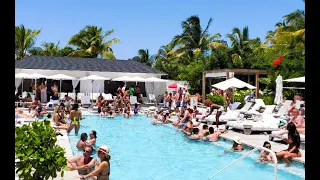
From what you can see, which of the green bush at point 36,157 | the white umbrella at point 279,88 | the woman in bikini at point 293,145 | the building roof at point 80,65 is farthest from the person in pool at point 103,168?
the building roof at point 80,65

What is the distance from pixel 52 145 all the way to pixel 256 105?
48.9ft

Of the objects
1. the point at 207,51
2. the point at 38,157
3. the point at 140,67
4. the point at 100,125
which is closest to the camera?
the point at 38,157

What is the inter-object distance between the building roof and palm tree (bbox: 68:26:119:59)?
8752 millimetres

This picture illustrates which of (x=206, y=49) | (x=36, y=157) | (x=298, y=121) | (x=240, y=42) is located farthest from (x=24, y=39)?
(x=36, y=157)

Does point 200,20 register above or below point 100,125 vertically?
above

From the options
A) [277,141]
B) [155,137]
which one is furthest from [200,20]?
[277,141]

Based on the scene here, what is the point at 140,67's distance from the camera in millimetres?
32781

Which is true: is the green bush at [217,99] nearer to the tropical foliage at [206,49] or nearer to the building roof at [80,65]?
the tropical foliage at [206,49]

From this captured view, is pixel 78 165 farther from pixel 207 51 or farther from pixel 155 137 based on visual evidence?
pixel 207 51

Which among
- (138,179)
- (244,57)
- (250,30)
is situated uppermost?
(250,30)

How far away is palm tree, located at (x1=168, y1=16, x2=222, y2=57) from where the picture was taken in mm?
40750

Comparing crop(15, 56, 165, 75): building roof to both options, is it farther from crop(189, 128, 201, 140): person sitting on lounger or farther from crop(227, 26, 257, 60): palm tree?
crop(189, 128, 201, 140): person sitting on lounger

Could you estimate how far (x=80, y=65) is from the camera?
30594 mm

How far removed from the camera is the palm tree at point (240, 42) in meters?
33.9
